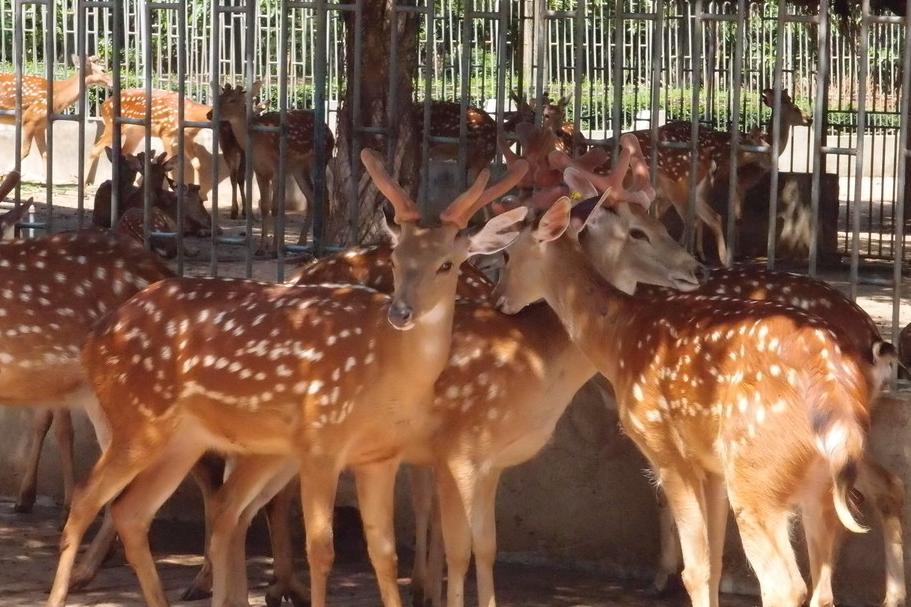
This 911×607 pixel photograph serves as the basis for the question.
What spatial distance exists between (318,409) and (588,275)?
1.33m

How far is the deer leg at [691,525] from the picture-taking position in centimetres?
616

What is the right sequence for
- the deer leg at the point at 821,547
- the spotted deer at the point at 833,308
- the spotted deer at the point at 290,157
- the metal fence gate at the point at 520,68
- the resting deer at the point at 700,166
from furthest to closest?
the spotted deer at the point at 290,157, the resting deer at the point at 700,166, the metal fence gate at the point at 520,68, the spotted deer at the point at 833,308, the deer leg at the point at 821,547

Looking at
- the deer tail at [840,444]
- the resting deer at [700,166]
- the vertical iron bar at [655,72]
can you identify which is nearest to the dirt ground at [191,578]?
the vertical iron bar at [655,72]

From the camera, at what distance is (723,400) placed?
576cm

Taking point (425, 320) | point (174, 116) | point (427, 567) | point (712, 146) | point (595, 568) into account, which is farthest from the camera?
point (174, 116)

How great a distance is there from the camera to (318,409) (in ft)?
19.9

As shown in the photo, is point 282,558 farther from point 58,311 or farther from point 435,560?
point 58,311

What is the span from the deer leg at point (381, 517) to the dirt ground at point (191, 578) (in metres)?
0.72

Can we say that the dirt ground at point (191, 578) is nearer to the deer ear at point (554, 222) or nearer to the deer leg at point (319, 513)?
the deer leg at point (319, 513)

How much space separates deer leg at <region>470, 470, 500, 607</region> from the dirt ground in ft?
2.14

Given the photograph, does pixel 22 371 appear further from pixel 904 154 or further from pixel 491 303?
pixel 904 154

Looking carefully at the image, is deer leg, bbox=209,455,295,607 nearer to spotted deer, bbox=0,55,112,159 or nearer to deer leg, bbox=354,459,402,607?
deer leg, bbox=354,459,402,607

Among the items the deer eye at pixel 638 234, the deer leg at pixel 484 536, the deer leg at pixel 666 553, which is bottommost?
the deer leg at pixel 666 553

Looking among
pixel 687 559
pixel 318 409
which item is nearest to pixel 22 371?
pixel 318 409
